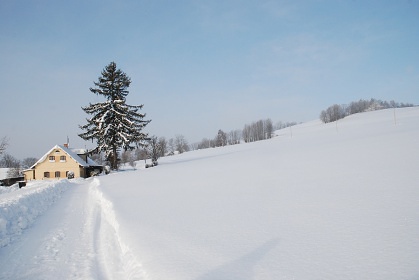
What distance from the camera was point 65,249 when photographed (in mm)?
5551

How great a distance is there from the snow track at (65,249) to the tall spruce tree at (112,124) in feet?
78.5

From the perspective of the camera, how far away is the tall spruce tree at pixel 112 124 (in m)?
32.2

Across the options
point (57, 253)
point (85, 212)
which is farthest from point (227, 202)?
point (85, 212)

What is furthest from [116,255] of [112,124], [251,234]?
[112,124]

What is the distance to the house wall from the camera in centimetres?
4150

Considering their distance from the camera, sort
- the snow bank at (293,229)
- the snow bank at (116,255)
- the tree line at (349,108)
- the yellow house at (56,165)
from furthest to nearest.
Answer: the tree line at (349,108) < the yellow house at (56,165) < the snow bank at (116,255) < the snow bank at (293,229)

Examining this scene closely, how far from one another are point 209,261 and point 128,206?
6.21m

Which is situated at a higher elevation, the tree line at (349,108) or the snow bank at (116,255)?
the tree line at (349,108)

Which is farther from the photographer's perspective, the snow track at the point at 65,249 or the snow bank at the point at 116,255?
the snow track at the point at 65,249

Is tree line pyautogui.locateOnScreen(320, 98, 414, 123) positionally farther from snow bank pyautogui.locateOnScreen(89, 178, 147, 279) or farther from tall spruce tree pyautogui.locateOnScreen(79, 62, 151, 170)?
snow bank pyautogui.locateOnScreen(89, 178, 147, 279)

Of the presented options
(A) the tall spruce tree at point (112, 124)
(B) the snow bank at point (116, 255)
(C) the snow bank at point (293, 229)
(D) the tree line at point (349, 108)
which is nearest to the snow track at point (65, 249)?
(B) the snow bank at point (116, 255)

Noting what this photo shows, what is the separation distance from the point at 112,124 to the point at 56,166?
1752 cm

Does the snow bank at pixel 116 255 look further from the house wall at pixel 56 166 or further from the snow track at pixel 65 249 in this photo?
the house wall at pixel 56 166

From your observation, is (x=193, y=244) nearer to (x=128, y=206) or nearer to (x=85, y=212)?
(x=128, y=206)
